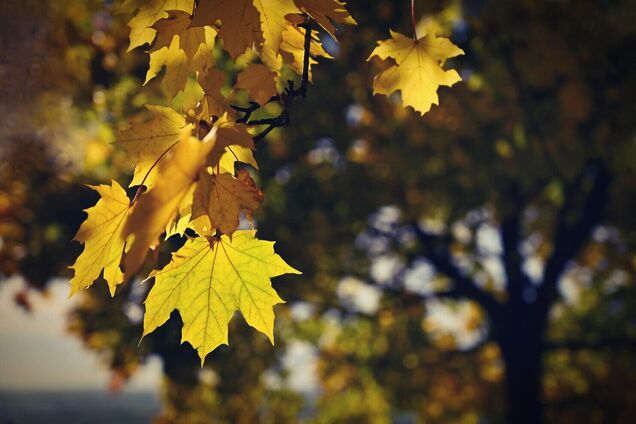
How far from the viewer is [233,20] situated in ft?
4.27

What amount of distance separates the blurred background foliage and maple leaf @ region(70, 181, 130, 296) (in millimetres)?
3249

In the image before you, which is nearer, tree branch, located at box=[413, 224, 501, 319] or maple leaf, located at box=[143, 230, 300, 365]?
maple leaf, located at box=[143, 230, 300, 365]

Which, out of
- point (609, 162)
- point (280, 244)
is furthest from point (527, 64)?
point (280, 244)

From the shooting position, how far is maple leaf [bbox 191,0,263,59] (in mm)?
1262

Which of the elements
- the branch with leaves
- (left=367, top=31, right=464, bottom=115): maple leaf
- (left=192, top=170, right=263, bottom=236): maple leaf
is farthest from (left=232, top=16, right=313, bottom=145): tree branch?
(left=367, top=31, right=464, bottom=115): maple leaf

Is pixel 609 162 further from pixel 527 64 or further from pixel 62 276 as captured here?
pixel 62 276

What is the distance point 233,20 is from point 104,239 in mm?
713

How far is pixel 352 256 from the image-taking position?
31.3 feet

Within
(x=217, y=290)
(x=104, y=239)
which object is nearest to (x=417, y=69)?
(x=217, y=290)

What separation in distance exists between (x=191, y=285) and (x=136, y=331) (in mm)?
6475

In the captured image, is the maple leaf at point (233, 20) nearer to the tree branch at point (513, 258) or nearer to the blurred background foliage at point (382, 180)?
the blurred background foliage at point (382, 180)

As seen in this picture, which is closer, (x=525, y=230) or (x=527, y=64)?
(x=527, y=64)

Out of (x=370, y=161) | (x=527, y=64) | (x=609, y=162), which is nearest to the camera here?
(x=527, y=64)

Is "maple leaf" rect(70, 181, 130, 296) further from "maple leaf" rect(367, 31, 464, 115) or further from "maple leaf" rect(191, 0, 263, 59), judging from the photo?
"maple leaf" rect(367, 31, 464, 115)
